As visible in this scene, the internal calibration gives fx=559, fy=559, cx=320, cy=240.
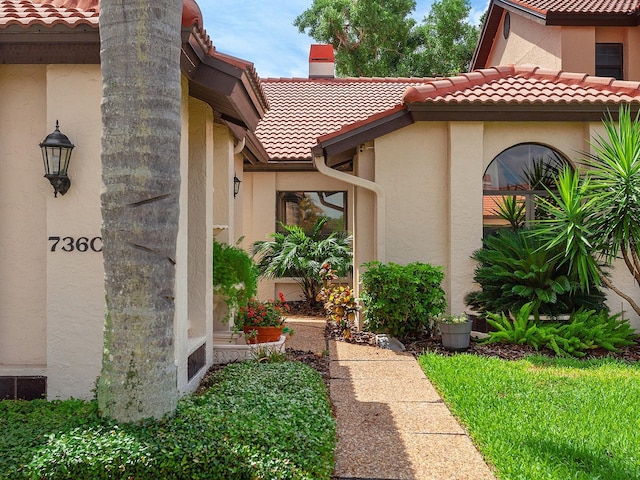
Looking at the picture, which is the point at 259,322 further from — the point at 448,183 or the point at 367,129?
the point at 448,183

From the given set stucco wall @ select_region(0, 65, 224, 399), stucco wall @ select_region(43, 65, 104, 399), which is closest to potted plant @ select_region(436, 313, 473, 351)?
stucco wall @ select_region(0, 65, 224, 399)

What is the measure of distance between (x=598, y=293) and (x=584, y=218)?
3.97 feet

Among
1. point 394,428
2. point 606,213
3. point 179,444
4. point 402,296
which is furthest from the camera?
point 402,296

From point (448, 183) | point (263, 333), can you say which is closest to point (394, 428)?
point (263, 333)

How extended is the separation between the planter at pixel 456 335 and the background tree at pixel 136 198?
5.31 m

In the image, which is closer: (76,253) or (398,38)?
(76,253)

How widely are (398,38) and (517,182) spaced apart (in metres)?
19.0

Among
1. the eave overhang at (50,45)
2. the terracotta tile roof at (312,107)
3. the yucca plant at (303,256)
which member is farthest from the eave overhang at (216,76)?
the terracotta tile roof at (312,107)

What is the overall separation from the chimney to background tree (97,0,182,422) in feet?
47.0

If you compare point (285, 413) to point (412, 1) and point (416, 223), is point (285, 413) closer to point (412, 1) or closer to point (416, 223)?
point (416, 223)

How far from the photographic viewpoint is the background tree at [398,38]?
997 inches

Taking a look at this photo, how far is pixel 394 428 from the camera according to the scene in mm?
4871

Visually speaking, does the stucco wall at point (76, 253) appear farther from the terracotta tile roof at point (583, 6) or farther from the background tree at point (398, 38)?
the background tree at point (398, 38)

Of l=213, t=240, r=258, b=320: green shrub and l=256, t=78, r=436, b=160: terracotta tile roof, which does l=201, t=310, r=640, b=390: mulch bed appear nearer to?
l=213, t=240, r=258, b=320: green shrub
